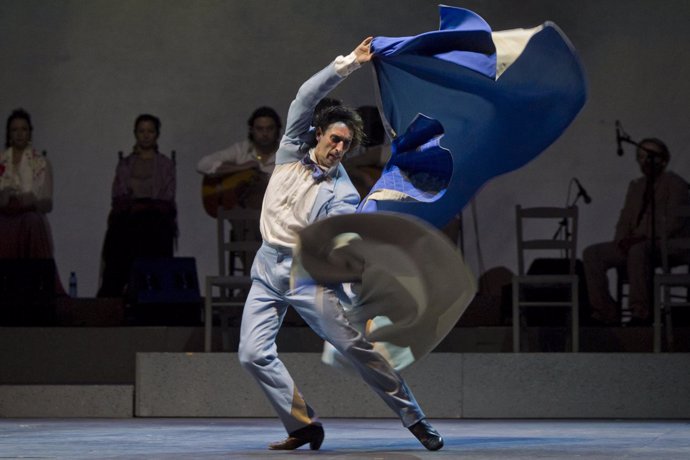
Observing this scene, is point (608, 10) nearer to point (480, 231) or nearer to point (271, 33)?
point (480, 231)

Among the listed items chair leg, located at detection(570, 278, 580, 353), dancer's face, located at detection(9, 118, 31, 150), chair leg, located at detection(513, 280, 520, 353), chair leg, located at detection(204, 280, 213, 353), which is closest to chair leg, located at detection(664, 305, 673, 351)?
chair leg, located at detection(570, 278, 580, 353)

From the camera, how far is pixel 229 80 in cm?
958

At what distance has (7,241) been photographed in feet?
29.0

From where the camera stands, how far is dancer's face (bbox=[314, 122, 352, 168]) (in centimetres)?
472

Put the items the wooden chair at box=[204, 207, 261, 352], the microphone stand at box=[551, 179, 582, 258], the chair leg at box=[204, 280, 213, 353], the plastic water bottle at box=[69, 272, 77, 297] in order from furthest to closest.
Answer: the plastic water bottle at box=[69, 272, 77, 297] < the microphone stand at box=[551, 179, 582, 258] < the wooden chair at box=[204, 207, 261, 352] < the chair leg at box=[204, 280, 213, 353]

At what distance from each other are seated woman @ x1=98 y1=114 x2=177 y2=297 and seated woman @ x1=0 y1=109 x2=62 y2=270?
1.45ft

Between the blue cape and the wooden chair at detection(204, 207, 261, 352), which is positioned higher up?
the blue cape

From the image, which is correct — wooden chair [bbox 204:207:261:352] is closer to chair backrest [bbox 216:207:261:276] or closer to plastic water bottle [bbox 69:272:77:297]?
chair backrest [bbox 216:207:261:276]

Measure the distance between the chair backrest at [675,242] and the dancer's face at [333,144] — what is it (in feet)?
12.0

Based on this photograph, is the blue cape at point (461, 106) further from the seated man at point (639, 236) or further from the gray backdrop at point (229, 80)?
the gray backdrop at point (229, 80)

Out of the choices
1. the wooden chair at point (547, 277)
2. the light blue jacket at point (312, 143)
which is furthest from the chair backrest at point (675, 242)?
the light blue jacket at point (312, 143)

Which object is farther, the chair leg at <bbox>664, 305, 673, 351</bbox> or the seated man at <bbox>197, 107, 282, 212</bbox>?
the seated man at <bbox>197, 107, 282, 212</bbox>

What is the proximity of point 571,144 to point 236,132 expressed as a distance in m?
2.43

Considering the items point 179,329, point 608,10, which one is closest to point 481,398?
point 179,329
